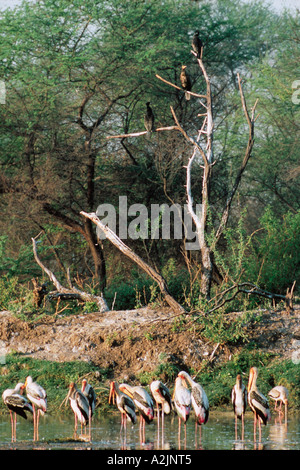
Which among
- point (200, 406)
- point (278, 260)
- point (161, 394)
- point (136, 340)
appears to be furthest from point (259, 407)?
point (278, 260)

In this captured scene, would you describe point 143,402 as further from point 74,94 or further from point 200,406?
point 74,94

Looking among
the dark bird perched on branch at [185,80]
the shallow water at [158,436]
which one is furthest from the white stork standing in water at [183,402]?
the dark bird perched on branch at [185,80]

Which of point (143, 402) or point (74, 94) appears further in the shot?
point (74, 94)

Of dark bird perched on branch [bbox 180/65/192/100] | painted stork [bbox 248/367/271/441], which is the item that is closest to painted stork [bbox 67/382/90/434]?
painted stork [bbox 248/367/271/441]

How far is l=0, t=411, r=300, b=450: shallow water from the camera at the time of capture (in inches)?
283

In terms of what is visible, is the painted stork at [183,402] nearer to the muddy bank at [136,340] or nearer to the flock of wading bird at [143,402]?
the flock of wading bird at [143,402]
